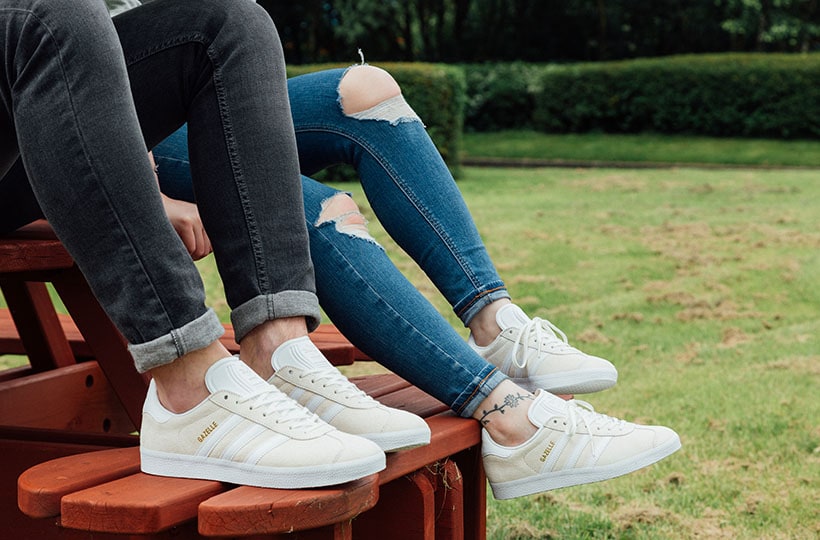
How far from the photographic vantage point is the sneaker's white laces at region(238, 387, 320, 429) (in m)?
1.35

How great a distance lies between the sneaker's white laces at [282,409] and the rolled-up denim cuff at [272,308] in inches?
4.9

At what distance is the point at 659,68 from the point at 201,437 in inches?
629

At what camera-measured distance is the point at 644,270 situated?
538 cm

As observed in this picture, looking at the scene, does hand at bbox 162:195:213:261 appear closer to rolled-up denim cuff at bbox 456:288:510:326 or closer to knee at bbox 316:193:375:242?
knee at bbox 316:193:375:242

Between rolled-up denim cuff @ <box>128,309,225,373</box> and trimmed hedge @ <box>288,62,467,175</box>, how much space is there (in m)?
9.70

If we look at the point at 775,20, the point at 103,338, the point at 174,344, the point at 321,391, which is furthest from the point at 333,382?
the point at 775,20

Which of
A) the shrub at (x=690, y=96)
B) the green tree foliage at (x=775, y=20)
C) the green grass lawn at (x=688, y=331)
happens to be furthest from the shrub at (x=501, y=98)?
the green grass lawn at (x=688, y=331)

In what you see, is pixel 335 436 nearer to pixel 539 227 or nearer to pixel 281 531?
pixel 281 531

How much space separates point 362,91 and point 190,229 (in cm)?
45

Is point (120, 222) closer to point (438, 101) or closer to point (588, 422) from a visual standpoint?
point (588, 422)

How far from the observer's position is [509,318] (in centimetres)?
180

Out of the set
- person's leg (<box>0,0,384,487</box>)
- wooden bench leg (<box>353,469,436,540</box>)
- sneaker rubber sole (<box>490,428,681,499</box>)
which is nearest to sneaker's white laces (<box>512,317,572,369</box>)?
sneaker rubber sole (<box>490,428,681,499</box>)

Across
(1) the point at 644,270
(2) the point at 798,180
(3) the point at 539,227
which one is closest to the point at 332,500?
(1) the point at 644,270

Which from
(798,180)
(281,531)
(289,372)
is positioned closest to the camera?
(281,531)
